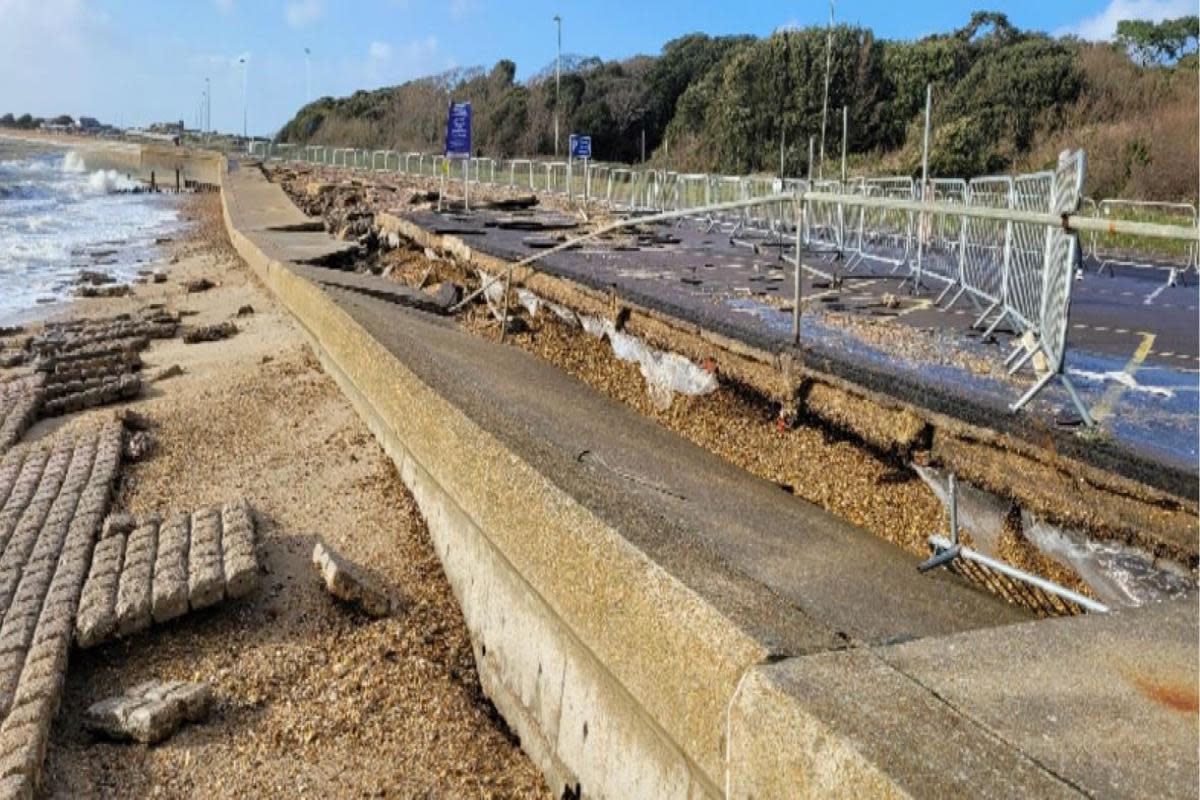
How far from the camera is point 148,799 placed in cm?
407

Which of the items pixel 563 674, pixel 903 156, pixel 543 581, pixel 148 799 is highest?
pixel 903 156

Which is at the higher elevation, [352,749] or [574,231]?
[574,231]

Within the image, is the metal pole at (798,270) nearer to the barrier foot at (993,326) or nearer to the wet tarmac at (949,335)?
the wet tarmac at (949,335)

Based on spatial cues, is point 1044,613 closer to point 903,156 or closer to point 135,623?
point 135,623

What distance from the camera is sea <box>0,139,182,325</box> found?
2309 cm

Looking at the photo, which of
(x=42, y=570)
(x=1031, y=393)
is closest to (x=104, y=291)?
(x=42, y=570)

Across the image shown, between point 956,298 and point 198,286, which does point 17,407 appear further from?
point 198,286

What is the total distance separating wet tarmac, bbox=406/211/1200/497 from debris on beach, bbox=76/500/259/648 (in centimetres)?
374

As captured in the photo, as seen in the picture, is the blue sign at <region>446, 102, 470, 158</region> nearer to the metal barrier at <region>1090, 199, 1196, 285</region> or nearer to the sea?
the sea

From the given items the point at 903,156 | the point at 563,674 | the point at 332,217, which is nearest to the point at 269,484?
the point at 563,674

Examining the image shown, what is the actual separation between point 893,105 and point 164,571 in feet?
138

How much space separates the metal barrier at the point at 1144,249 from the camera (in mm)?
14859

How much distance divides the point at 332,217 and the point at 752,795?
28.7 metres

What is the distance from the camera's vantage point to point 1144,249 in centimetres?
1795
